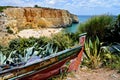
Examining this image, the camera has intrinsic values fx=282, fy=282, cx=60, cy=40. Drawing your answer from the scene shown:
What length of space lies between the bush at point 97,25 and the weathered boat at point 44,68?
3078 millimetres

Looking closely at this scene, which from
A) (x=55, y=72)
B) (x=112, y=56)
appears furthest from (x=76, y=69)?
(x=112, y=56)

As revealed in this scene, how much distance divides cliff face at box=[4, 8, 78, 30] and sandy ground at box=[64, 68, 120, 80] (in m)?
34.3

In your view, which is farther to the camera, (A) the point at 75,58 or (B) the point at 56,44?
(B) the point at 56,44

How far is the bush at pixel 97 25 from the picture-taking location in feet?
32.3

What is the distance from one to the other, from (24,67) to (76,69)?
6.41 feet

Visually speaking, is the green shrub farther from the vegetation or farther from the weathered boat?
the weathered boat

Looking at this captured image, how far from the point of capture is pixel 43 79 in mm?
6184

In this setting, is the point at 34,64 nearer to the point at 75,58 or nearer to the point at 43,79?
the point at 43,79

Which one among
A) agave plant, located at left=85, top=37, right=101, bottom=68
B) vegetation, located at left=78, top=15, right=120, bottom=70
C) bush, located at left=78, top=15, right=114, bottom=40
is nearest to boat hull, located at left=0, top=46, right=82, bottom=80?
agave plant, located at left=85, top=37, right=101, bottom=68

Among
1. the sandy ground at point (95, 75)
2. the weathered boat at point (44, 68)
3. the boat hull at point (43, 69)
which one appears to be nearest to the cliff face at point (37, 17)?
the sandy ground at point (95, 75)

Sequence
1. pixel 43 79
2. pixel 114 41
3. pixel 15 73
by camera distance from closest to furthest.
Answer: pixel 15 73 < pixel 43 79 < pixel 114 41

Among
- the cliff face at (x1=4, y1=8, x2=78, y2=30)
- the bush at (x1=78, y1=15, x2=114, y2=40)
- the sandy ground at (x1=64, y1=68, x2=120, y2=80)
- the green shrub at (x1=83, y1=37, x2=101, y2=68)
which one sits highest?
the bush at (x1=78, y1=15, x2=114, y2=40)

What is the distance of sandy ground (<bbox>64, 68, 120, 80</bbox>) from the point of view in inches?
265

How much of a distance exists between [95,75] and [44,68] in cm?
160
